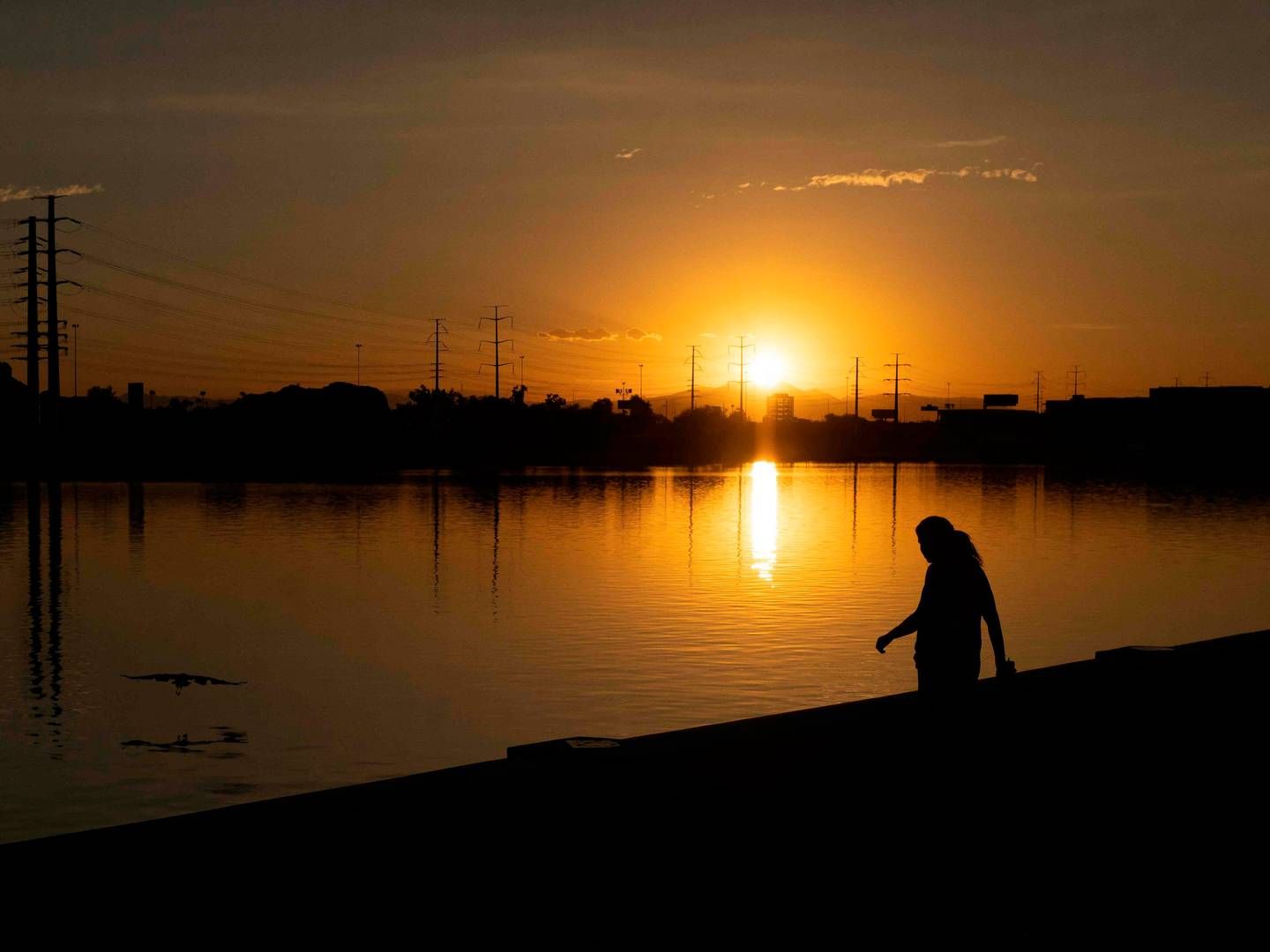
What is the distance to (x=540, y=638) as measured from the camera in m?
27.3

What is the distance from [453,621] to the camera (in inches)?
A: 1180

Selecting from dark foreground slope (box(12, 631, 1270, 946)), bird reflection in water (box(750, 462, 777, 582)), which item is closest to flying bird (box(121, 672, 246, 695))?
dark foreground slope (box(12, 631, 1270, 946))

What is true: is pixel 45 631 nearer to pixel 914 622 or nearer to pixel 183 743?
pixel 183 743

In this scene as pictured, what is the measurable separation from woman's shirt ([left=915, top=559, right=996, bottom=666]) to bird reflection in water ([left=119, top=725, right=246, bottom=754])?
1082 cm

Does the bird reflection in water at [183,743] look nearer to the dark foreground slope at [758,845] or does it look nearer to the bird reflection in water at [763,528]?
the dark foreground slope at [758,845]

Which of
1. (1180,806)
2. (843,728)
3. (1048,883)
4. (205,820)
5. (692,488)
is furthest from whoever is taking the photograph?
(692,488)

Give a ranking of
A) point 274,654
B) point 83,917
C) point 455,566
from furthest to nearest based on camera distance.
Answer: point 455,566 < point 274,654 < point 83,917

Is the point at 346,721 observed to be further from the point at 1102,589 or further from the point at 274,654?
the point at 1102,589

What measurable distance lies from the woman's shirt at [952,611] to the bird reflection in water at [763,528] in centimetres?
2608

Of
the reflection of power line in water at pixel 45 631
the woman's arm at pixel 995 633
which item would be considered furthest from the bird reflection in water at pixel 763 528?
the woman's arm at pixel 995 633

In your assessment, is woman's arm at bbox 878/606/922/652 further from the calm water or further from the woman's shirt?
the calm water

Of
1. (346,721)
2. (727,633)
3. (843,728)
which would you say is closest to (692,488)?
(727,633)

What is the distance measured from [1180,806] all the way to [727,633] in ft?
56.5

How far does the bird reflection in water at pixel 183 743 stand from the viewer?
17.7 m
